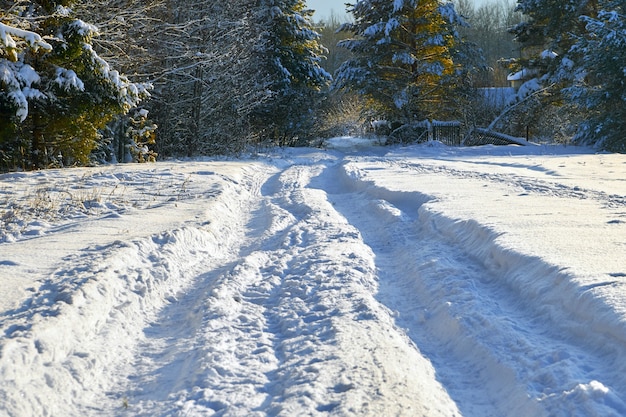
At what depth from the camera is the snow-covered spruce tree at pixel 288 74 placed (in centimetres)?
2941

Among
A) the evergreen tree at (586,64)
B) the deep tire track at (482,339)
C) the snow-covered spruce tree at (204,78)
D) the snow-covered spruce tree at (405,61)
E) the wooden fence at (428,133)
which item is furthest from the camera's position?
the wooden fence at (428,133)

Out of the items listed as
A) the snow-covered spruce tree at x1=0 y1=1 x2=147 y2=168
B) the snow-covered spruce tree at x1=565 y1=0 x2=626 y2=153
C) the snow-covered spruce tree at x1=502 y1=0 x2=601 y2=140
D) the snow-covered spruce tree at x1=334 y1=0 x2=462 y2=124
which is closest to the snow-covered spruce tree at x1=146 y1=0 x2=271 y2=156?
the snow-covered spruce tree at x1=0 y1=1 x2=147 y2=168

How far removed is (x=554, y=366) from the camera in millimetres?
3547

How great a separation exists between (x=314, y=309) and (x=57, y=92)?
30.0ft

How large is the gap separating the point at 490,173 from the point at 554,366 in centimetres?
1044

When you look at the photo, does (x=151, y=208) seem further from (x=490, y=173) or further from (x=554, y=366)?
(x=490, y=173)

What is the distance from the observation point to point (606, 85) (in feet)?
78.8

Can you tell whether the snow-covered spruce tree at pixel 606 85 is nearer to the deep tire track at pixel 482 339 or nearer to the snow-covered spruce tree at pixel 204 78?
the snow-covered spruce tree at pixel 204 78

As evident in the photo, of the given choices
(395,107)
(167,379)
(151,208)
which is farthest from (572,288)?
(395,107)

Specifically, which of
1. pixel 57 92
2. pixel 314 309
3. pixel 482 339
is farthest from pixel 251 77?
pixel 482 339

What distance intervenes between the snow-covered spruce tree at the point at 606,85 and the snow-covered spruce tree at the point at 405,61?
23.5 feet

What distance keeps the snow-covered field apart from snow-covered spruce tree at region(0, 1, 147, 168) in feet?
10.6

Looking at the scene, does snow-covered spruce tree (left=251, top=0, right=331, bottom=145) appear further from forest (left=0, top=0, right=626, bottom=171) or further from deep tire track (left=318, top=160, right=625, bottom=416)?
deep tire track (left=318, top=160, right=625, bottom=416)

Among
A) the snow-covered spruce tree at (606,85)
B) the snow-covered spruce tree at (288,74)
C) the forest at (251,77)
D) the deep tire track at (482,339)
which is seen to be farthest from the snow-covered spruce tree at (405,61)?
the deep tire track at (482,339)
